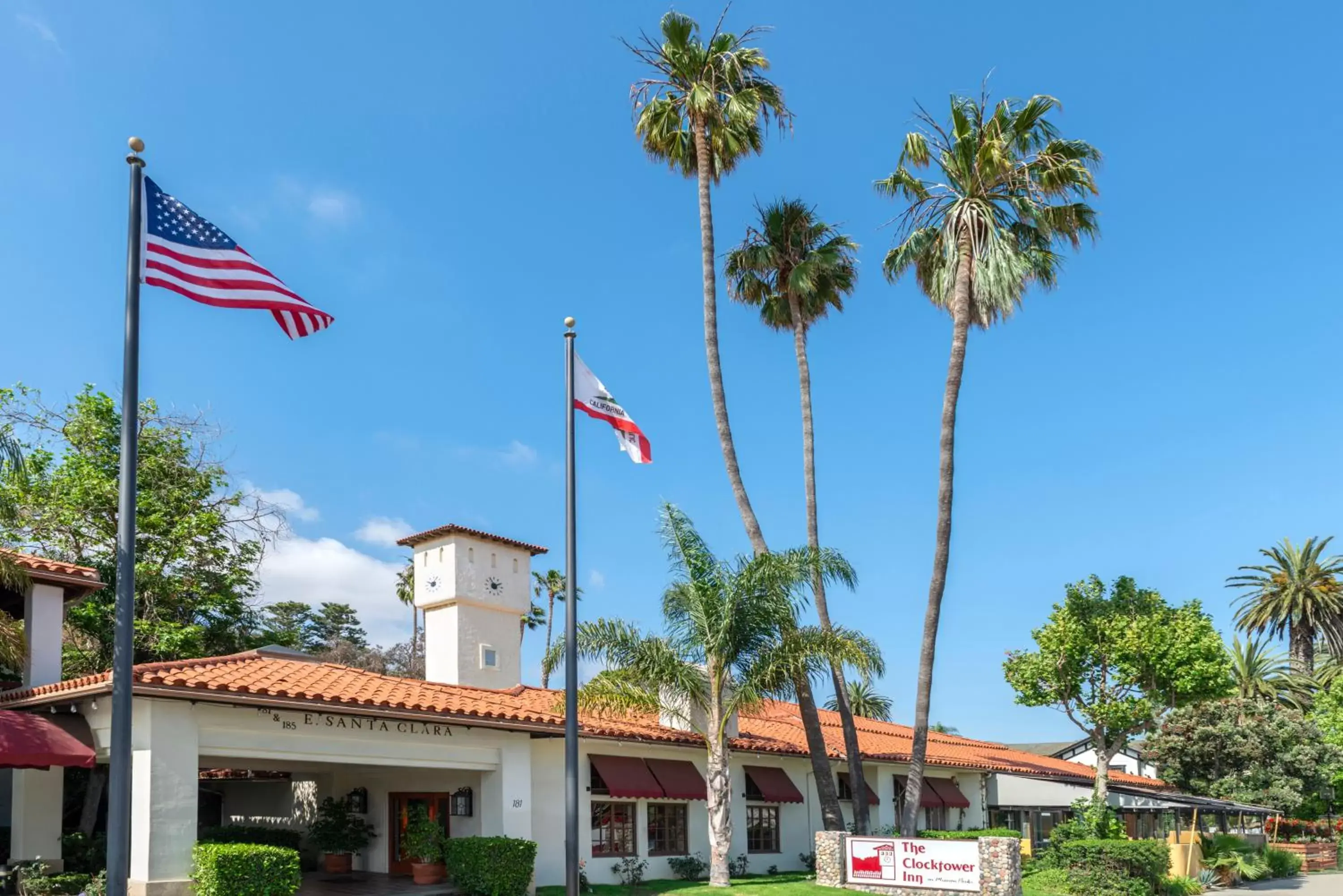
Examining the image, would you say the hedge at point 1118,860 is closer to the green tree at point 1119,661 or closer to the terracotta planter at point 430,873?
the green tree at point 1119,661

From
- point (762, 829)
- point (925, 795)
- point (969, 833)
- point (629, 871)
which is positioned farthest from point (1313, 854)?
point (629, 871)

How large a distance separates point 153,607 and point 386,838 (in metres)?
10.8

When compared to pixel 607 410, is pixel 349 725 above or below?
below

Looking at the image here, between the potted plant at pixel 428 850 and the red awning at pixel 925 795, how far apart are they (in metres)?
17.5

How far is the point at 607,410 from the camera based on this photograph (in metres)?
17.7

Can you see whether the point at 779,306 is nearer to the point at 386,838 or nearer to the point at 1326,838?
the point at 386,838

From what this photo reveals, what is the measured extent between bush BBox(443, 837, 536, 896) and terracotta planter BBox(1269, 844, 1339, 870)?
30910 mm

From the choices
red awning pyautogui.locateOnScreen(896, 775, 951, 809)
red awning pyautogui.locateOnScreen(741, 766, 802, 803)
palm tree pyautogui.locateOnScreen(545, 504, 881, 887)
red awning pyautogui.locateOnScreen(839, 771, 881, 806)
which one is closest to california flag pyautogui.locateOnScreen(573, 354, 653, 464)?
palm tree pyautogui.locateOnScreen(545, 504, 881, 887)

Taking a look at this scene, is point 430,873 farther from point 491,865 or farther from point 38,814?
point 38,814

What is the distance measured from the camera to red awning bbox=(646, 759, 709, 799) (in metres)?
25.1

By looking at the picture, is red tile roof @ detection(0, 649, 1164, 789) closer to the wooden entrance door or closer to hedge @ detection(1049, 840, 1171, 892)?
the wooden entrance door

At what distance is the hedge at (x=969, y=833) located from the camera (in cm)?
3044

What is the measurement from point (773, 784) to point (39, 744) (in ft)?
57.1

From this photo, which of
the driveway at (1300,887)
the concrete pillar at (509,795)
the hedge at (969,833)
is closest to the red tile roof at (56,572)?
the concrete pillar at (509,795)
